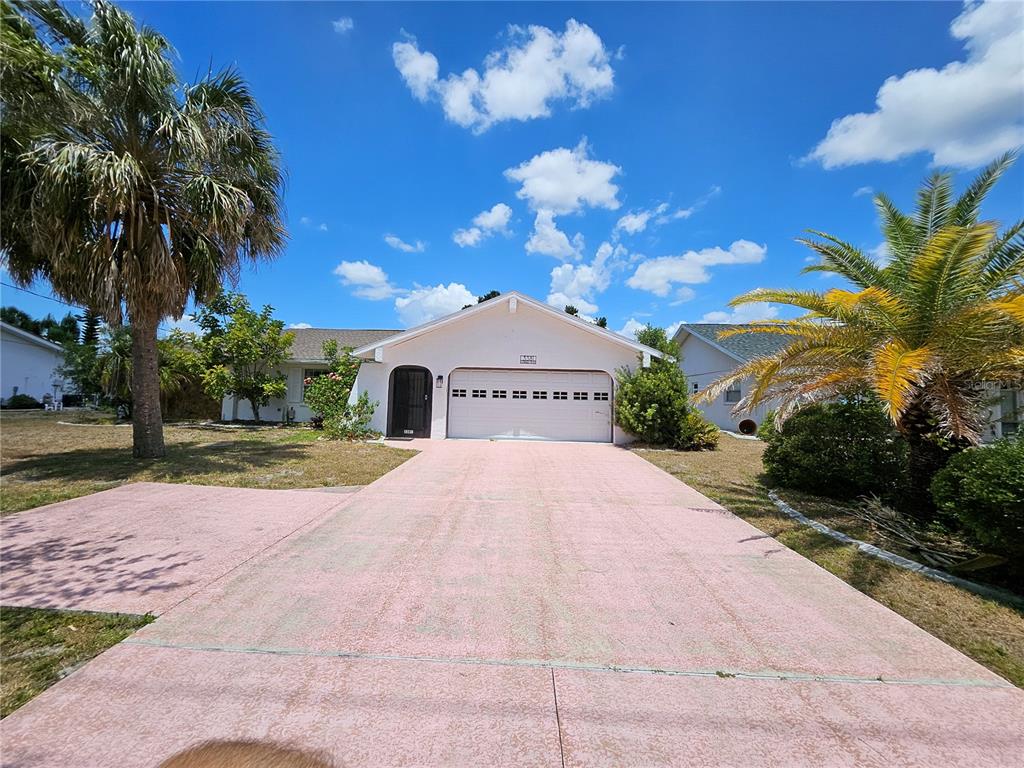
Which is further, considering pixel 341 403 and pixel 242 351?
pixel 242 351

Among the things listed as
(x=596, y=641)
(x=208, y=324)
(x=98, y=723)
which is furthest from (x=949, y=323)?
(x=208, y=324)

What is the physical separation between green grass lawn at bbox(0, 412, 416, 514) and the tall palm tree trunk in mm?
310

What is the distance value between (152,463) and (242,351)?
27.4 feet

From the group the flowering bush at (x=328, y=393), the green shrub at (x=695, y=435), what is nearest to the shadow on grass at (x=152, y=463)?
the flowering bush at (x=328, y=393)

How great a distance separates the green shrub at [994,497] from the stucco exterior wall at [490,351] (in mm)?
10090

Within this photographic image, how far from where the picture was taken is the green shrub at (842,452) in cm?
679

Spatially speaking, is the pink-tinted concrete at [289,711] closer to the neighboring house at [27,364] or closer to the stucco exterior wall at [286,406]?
the stucco exterior wall at [286,406]

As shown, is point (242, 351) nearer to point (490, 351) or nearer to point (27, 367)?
point (490, 351)

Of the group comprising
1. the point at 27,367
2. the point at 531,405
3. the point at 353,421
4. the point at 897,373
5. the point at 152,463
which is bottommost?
the point at 152,463

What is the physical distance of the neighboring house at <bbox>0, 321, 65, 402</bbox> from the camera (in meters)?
24.8

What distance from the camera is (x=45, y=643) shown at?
9.50 ft

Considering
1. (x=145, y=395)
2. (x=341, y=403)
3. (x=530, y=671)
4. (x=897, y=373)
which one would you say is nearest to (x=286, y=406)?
(x=341, y=403)

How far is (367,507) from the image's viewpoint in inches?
242

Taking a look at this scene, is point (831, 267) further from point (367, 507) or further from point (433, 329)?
point (433, 329)
